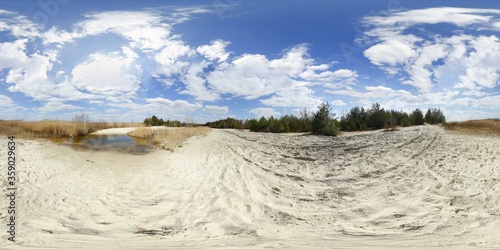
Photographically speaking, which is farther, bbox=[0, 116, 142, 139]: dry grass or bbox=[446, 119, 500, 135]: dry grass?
bbox=[446, 119, 500, 135]: dry grass

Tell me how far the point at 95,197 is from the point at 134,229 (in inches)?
83.4

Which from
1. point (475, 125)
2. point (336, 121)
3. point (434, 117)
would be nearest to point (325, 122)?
point (336, 121)

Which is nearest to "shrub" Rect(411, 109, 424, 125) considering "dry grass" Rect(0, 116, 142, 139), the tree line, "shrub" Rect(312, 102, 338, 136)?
the tree line

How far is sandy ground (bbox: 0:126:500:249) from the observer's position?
5.36 metres

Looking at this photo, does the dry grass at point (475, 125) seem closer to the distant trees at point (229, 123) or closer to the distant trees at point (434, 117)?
the distant trees at point (434, 117)

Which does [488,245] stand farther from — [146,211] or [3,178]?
[3,178]

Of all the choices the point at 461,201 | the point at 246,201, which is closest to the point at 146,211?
the point at 246,201

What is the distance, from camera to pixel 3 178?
8195 millimetres

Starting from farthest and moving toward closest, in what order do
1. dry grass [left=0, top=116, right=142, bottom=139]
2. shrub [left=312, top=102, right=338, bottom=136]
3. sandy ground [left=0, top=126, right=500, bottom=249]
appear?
1. shrub [left=312, top=102, right=338, bottom=136]
2. dry grass [left=0, top=116, right=142, bottom=139]
3. sandy ground [left=0, top=126, right=500, bottom=249]

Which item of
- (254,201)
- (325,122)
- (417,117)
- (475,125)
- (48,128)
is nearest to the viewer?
(254,201)

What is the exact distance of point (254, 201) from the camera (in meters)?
7.27

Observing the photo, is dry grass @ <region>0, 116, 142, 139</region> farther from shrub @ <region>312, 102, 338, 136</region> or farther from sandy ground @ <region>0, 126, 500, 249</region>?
shrub @ <region>312, 102, 338, 136</region>

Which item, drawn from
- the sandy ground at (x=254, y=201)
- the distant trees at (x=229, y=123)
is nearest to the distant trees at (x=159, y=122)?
the distant trees at (x=229, y=123)

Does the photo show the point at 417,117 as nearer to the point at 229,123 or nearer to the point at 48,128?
the point at 229,123
